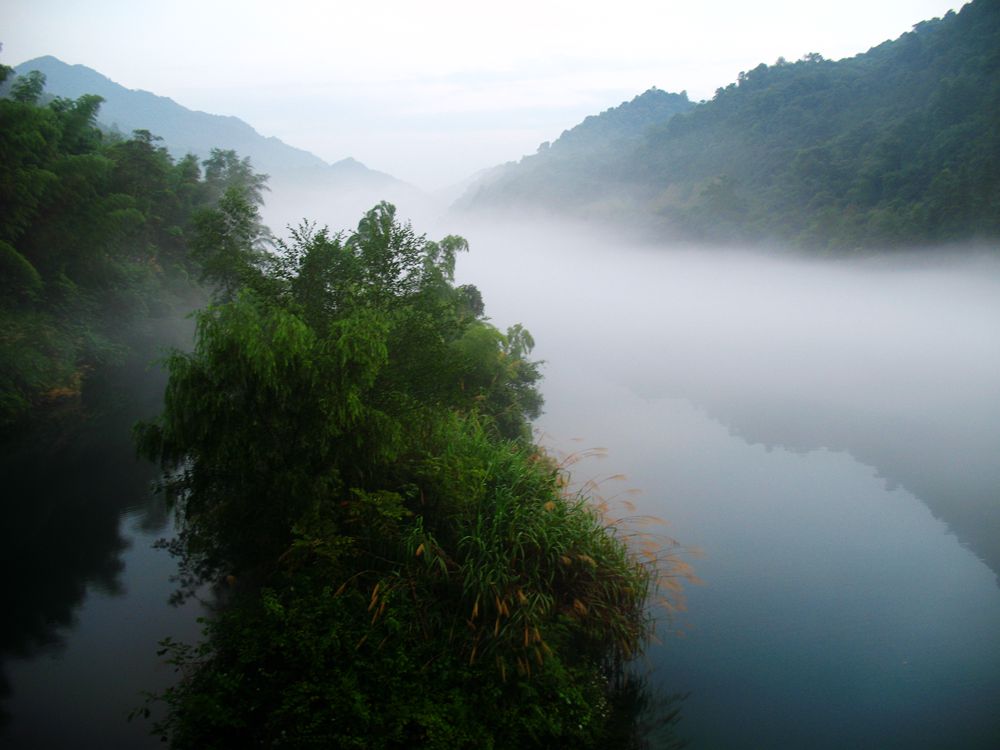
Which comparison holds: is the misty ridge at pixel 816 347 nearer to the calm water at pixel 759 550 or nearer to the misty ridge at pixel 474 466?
the calm water at pixel 759 550

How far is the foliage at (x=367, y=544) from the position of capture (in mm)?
6543

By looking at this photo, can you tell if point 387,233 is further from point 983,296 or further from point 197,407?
point 983,296

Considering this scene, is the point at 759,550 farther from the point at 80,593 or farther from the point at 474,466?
the point at 80,593

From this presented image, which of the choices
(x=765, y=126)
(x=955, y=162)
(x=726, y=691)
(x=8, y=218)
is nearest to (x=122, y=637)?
(x=726, y=691)

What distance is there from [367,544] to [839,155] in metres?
78.2

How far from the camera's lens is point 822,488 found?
20906 millimetres

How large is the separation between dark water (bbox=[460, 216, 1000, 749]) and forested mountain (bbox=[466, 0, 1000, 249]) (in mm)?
5465

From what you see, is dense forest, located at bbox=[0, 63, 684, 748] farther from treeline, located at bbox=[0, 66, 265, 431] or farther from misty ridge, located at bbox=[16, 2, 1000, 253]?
misty ridge, located at bbox=[16, 2, 1000, 253]

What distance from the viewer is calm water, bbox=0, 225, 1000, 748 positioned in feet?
30.7

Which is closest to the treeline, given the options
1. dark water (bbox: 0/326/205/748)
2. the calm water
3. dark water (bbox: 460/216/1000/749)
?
dark water (bbox: 0/326/205/748)

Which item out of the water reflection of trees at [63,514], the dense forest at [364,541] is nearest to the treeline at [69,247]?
the water reflection of trees at [63,514]

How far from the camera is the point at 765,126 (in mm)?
88938

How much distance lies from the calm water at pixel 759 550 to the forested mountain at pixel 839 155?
52.1ft

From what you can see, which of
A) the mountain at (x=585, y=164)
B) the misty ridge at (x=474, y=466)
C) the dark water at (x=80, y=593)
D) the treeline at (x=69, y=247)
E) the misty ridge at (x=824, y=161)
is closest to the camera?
the misty ridge at (x=474, y=466)
